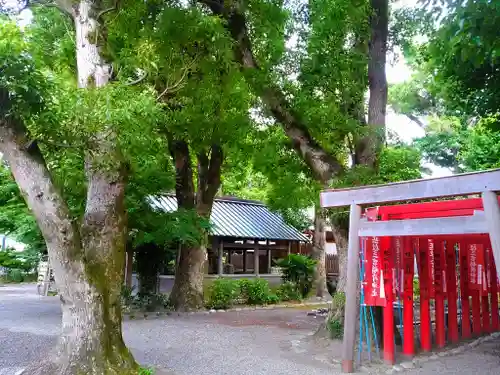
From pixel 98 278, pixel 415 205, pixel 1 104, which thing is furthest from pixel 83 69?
pixel 415 205

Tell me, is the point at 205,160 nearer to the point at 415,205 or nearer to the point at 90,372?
the point at 415,205

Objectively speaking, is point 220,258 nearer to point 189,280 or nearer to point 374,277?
point 189,280

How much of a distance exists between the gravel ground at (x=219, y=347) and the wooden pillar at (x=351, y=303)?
290 millimetres

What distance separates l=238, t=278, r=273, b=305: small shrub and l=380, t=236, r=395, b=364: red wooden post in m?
9.99

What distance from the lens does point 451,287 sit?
950 cm

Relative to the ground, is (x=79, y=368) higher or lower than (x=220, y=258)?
lower

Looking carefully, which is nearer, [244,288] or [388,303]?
[388,303]

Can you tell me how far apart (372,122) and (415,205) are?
102 inches

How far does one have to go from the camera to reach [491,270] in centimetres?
1079

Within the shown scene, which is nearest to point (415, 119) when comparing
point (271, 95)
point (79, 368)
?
point (271, 95)

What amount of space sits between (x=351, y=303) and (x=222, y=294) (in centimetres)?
938

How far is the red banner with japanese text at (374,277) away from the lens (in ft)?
25.1

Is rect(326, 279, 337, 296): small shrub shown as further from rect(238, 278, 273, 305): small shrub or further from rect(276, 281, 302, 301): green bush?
rect(238, 278, 273, 305): small shrub

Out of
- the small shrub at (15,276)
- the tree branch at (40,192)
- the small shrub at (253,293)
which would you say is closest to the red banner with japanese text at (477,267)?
the tree branch at (40,192)
